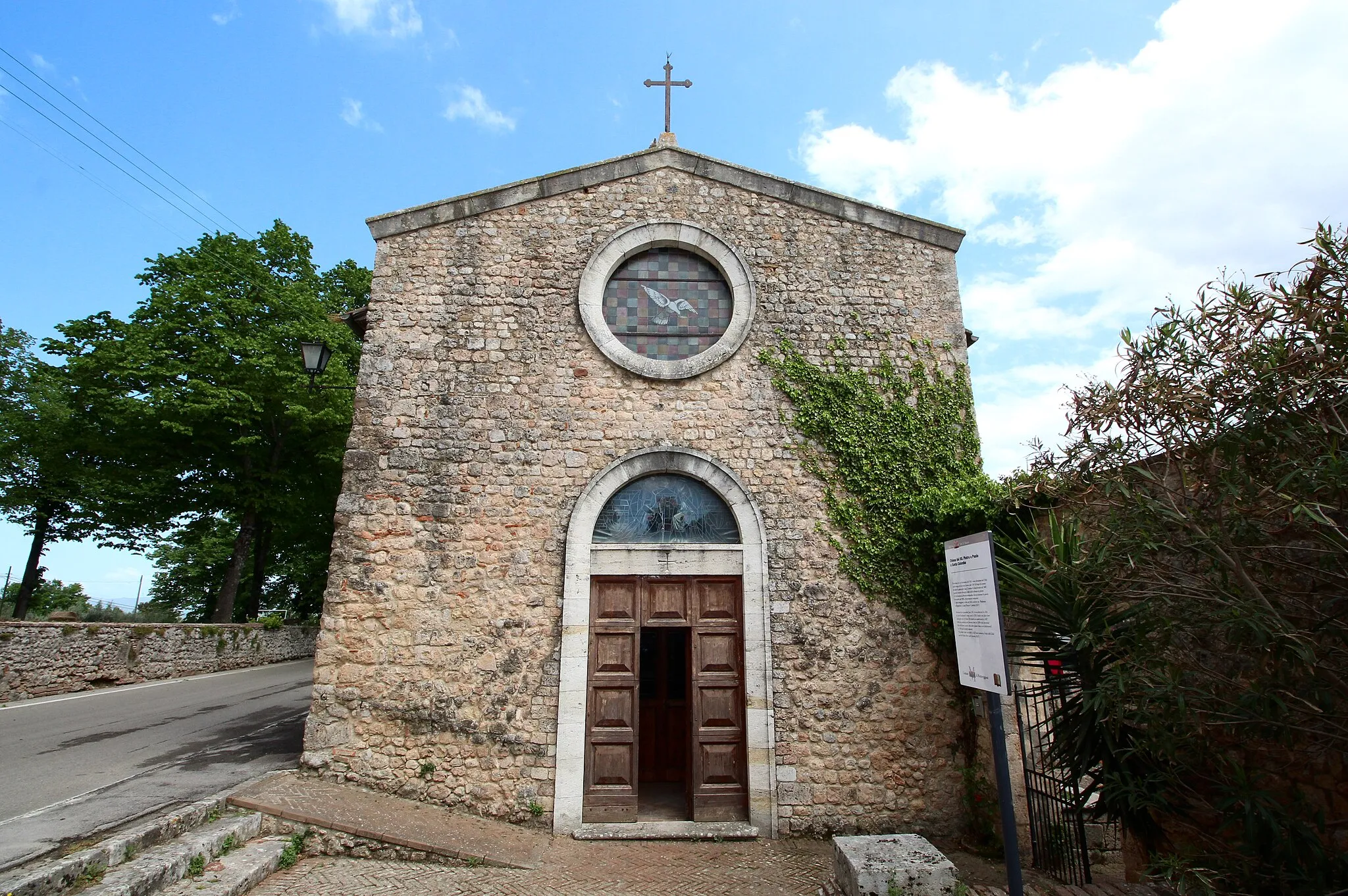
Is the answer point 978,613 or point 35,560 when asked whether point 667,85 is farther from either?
point 35,560

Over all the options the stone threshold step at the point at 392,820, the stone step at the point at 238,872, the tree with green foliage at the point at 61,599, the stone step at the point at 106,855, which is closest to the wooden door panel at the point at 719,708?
the stone threshold step at the point at 392,820

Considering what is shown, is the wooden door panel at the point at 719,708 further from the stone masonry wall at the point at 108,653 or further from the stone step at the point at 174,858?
the stone masonry wall at the point at 108,653

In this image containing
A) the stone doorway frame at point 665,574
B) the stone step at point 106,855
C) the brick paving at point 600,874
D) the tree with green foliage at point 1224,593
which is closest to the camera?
the tree with green foliage at point 1224,593

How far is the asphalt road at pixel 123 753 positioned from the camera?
5.60 meters

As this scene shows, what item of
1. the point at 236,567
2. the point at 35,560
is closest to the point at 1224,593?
the point at 236,567

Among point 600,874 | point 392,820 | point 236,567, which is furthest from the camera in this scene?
Result: point 236,567

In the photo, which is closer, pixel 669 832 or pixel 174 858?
pixel 174 858

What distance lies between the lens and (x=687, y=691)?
23.2ft

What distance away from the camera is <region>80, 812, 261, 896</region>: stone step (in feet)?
14.4

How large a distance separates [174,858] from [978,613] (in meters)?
5.84

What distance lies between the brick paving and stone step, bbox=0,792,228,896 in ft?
2.82

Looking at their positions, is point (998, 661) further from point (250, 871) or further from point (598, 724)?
point (250, 871)

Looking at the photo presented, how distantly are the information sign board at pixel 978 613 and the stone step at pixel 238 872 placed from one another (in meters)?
5.39

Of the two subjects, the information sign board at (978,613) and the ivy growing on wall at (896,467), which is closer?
the information sign board at (978,613)
